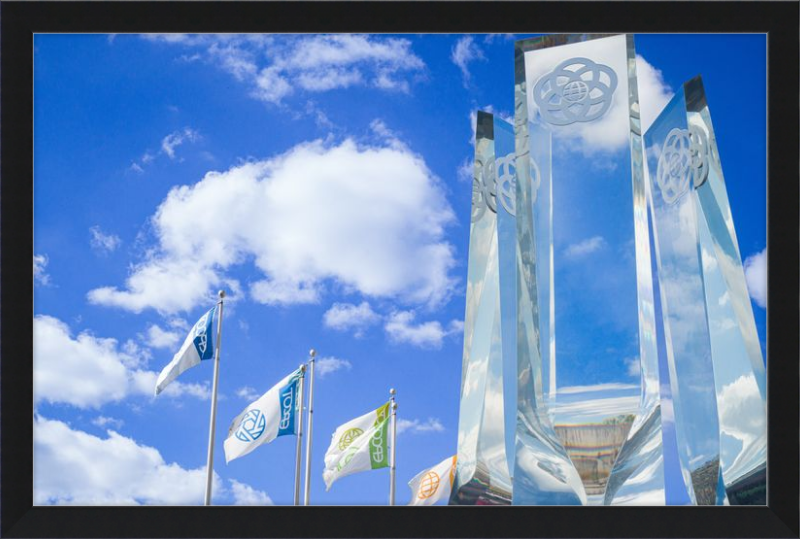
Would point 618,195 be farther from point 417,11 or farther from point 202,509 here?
point 202,509

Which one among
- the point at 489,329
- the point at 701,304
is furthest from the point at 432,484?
the point at 701,304

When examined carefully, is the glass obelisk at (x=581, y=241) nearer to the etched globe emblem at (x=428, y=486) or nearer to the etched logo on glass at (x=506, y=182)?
the etched logo on glass at (x=506, y=182)

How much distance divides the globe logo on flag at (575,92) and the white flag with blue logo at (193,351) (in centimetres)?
485

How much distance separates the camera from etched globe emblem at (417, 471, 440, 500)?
39.2 feet

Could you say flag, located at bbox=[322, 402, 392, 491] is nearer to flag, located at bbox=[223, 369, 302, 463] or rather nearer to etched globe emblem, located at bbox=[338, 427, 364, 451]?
etched globe emblem, located at bbox=[338, 427, 364, 451]

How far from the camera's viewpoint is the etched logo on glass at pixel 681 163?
7.02 meters

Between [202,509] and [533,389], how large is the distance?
108 inches

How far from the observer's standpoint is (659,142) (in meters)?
7.38

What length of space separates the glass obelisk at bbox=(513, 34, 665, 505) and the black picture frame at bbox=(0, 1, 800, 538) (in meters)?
1.81

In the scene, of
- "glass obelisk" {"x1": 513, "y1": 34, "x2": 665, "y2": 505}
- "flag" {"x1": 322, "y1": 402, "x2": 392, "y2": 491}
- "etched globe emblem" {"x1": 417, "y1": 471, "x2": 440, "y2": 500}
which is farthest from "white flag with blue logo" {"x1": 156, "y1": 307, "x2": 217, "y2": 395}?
"glass obelisk" {"x1": 513, "y1": 34, "x2": 665, "y2": 505}

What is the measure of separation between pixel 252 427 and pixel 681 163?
5.63 metres

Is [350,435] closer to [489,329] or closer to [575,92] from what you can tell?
[489,329]

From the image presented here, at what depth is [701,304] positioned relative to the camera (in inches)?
279

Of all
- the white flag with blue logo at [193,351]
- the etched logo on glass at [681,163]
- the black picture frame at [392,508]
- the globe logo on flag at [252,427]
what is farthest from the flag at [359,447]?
the black picture frame at [392,508]
